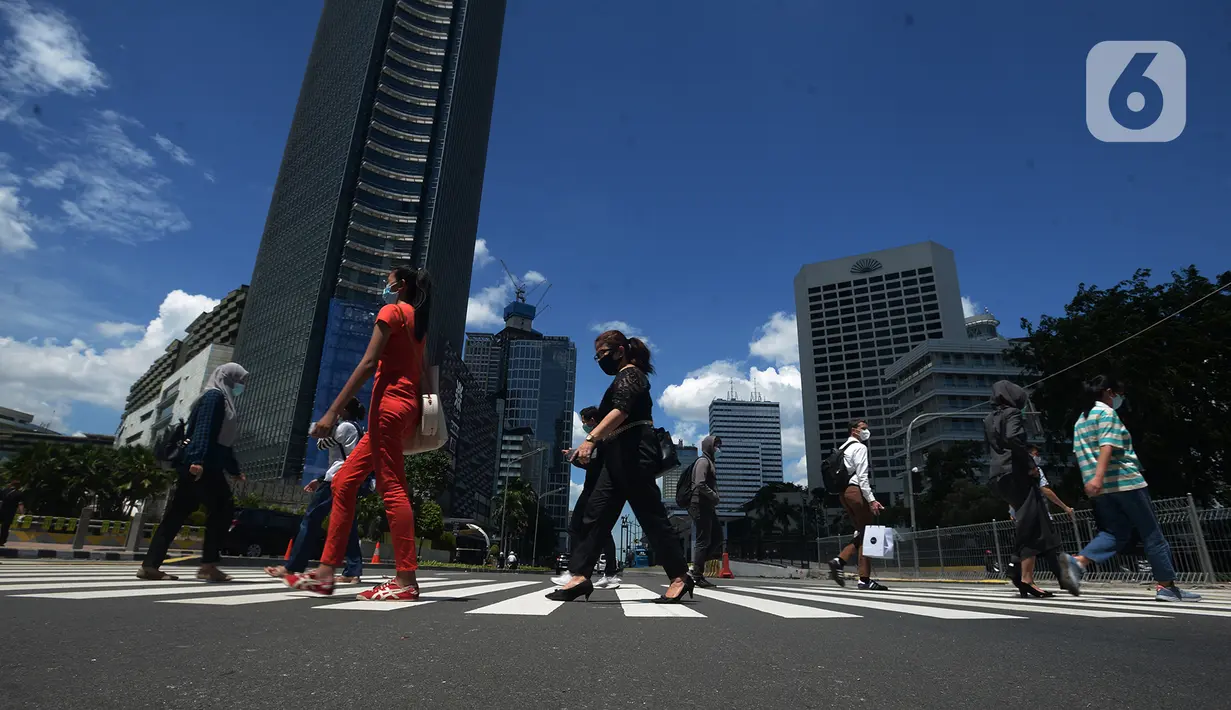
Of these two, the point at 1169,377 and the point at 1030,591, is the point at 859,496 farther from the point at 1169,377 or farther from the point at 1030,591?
the point at 1169,377

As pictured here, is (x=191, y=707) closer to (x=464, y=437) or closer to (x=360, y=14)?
(x=464, y=437)

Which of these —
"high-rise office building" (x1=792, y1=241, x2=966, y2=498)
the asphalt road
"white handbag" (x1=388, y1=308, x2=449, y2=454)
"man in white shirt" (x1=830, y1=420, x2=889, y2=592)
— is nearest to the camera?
the asphalt road

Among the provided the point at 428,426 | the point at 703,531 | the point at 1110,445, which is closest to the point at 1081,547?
the point at 703,531

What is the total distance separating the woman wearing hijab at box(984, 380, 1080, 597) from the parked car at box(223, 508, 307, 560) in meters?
20.2

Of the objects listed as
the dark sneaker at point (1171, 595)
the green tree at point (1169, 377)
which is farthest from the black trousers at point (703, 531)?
the green tree at point (1169, 377)

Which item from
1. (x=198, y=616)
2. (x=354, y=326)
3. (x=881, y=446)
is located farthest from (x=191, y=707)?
(x=881, y=446)

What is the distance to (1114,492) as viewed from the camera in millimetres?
5273

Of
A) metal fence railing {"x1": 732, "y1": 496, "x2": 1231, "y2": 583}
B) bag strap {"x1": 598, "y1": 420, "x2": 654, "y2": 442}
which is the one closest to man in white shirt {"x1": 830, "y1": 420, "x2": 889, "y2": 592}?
metal fence railing {"x1": 732, "y1": 496, "x2": 1231, "y2": 583}

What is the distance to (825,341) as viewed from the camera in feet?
457

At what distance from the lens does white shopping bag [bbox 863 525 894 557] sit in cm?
773

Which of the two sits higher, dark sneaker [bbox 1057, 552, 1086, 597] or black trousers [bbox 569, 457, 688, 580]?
black trousers [bbox 569, 457, 688, 580]

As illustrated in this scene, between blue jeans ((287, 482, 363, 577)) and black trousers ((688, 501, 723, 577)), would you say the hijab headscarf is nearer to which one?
blue jeans ((287, 482, 363, 577))

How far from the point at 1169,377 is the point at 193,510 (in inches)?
1252

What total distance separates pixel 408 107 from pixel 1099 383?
102 m
